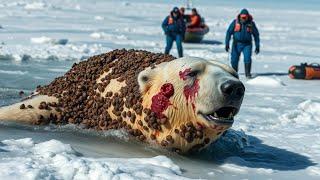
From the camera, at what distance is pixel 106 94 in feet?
16.4

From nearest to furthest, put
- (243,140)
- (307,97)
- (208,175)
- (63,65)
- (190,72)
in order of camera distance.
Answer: (208,175) → (190,72) → (243,140) → (307,97) → (63,65)

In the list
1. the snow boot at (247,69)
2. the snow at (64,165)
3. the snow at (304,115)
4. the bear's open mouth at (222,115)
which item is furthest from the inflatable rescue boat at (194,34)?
the snow at (64,165)

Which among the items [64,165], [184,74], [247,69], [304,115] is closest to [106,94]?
[184,74]

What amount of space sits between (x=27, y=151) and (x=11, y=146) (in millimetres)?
168

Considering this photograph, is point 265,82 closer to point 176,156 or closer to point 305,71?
point 305,71

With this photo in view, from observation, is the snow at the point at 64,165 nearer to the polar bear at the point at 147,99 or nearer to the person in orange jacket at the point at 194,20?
the polar bear at the point at 147,99

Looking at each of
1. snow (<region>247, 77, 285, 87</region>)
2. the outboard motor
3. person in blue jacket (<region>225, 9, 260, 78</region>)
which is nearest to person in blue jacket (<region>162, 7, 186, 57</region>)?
person in blue jacket (<region>225, 9, 260, 78</region>)

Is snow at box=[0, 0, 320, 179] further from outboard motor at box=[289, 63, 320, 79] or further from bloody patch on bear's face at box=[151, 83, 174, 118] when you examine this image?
bloody patch on bear's face at box=[151, 83, 174, 118]

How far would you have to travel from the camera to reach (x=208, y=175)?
13.0 feet

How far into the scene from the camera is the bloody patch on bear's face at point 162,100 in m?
4.47

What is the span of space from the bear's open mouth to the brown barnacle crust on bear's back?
0.41 metres

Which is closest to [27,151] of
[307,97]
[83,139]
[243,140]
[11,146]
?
[11,146]

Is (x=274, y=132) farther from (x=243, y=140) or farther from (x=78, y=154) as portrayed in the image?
(x=78, y=154)

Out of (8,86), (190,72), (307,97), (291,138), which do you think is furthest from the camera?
(307,97)
